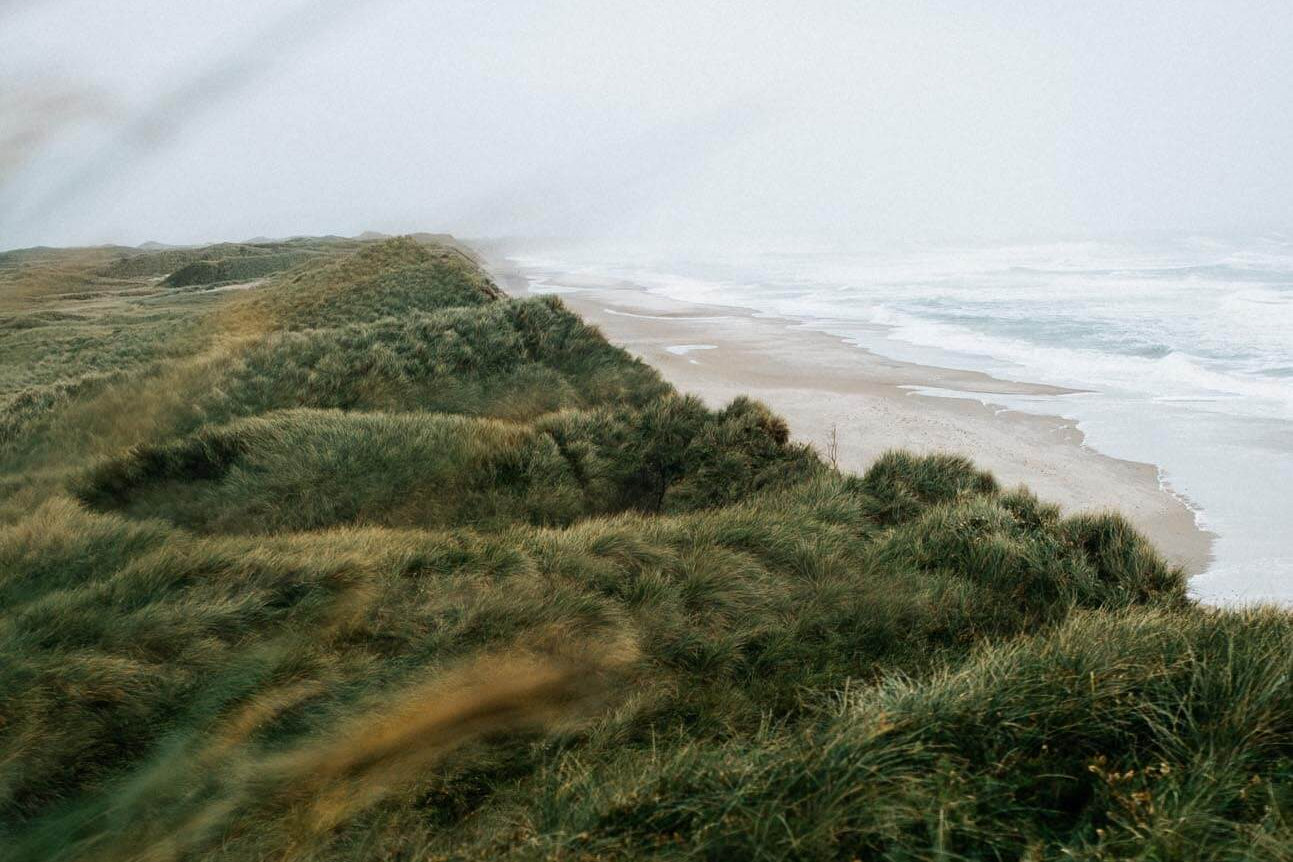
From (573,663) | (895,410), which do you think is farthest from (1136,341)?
(573,663)

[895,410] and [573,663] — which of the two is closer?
[573,663]

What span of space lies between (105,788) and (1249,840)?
3449 millimetres

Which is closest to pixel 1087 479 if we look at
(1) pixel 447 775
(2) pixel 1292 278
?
(1) pixel 447 775

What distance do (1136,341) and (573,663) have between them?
3490 cm

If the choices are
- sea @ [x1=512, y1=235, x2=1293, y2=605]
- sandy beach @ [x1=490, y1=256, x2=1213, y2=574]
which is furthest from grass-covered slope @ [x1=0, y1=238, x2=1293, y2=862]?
sandy beach @ [x1=490, y1=256, x2=1213, y2=574]

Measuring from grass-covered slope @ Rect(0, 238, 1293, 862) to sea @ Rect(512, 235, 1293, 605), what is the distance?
8.13 ft

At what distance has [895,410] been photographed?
20750 millimetres

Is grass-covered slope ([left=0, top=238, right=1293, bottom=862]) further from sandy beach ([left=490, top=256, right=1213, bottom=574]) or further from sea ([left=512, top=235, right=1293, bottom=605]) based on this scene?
sandy beach ([left=490, top=256, right=1213, bottom=574])

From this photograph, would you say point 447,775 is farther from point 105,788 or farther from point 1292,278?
point 1292,278

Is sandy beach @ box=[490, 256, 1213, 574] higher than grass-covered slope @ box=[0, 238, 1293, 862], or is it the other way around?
grass-covered slope @ box=[0, 238, 1293, 862]

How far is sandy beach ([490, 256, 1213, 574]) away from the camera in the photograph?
1462cm

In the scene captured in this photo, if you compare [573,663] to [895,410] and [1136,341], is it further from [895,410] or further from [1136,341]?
[1136,341]

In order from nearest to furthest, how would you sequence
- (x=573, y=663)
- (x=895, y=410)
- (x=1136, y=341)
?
1. (x=573, y=663)
2. (x=895, y=410)
3. (x=1136, y=341)

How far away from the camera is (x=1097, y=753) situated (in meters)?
2.18
